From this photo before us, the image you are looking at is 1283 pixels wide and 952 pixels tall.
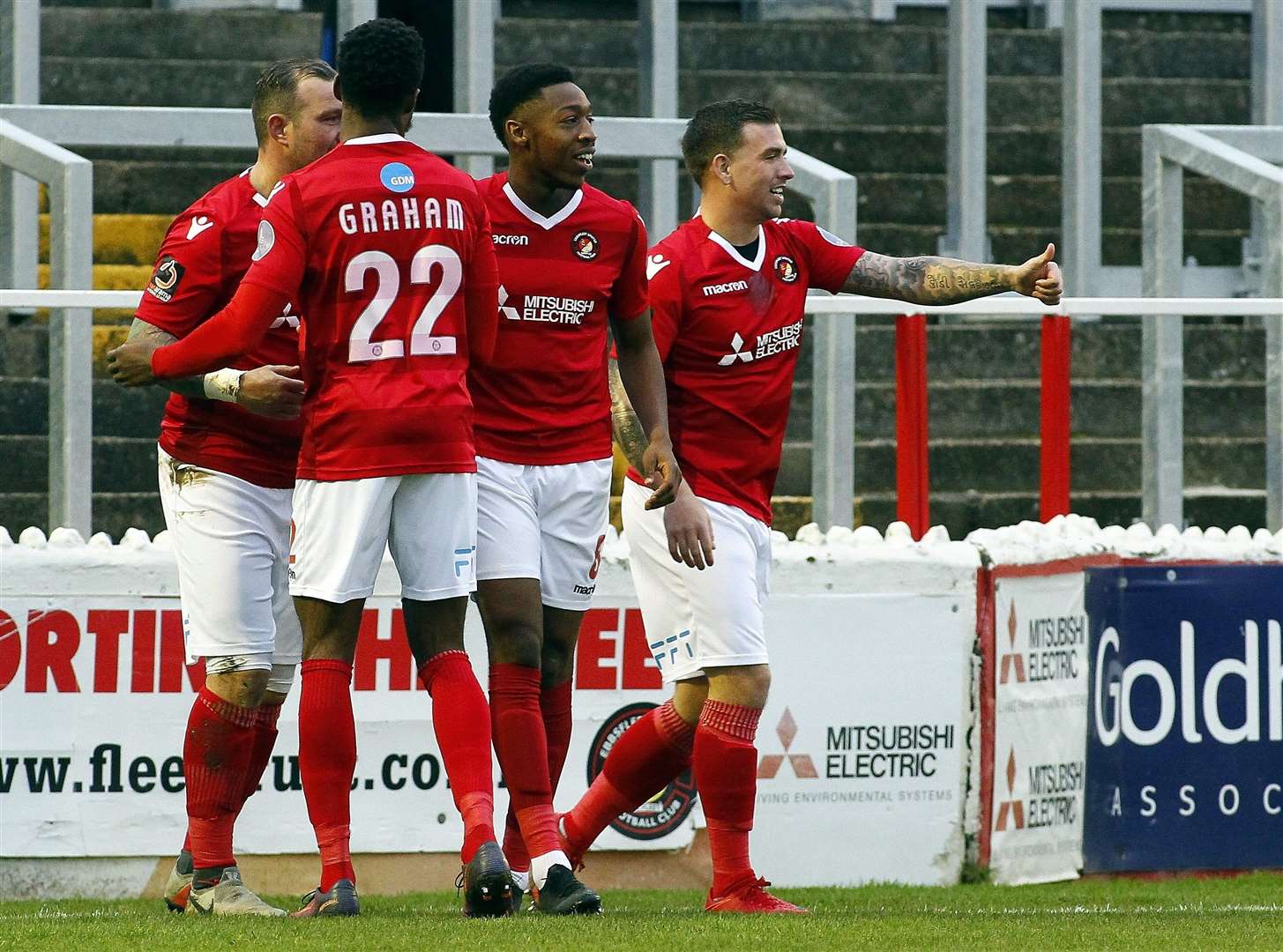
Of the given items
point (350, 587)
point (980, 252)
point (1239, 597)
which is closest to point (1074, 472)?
point (980, 252)

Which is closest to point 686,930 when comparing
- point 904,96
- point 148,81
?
point 148,81

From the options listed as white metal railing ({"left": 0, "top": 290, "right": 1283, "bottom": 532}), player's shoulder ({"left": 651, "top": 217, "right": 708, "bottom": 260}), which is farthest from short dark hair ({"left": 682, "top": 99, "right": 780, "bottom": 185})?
white metal railing ({"left": 0, "top": 290, "right": 1283, "bottom": 532})

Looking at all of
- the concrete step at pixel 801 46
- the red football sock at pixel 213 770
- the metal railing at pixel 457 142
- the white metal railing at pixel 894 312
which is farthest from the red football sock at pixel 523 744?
the concrete step at pixel 801 46

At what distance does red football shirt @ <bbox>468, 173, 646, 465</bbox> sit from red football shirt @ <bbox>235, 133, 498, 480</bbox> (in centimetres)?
A: 54

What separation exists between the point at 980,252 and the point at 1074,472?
1.18 m

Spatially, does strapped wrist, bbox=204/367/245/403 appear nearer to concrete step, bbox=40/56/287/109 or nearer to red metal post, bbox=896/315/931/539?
red metal post, bbox=896/315/931/539

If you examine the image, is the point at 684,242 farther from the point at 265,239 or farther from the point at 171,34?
the point at 171,34

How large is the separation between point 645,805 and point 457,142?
2.50 metres

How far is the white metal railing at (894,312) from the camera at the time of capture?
21.5 ft

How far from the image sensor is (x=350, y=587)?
5203 mm

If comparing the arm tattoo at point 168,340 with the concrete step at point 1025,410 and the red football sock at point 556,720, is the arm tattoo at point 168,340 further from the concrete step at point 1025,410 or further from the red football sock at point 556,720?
the concrete step at point 1025,410

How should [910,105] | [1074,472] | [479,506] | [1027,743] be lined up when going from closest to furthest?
[479,506], [1027,743], [1074,472], [910,105]

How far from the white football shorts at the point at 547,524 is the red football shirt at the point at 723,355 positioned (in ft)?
0.88

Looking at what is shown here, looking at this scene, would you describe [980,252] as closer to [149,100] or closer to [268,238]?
[149,100]
